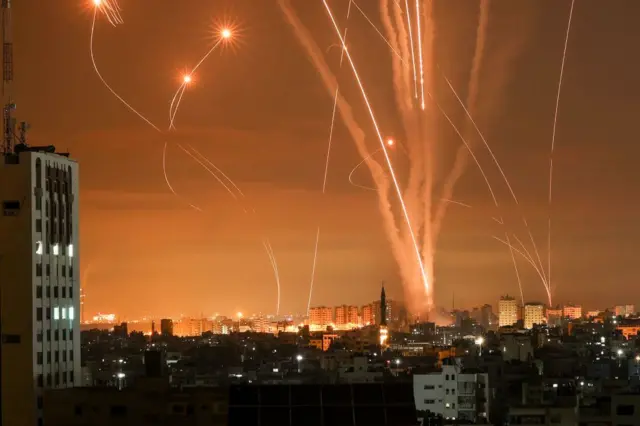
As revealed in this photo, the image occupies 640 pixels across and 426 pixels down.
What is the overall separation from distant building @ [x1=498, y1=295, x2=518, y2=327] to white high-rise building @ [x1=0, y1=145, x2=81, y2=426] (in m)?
137

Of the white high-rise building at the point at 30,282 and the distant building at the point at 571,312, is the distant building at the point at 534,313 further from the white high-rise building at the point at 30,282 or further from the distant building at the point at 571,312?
the white high-rise building at the point at 30,282

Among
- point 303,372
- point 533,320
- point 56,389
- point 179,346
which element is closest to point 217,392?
point 56,389

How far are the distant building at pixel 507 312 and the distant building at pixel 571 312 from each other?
448 inches

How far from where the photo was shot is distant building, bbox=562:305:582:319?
170125 millimetres

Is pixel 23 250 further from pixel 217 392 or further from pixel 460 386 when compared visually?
pixel 460 386

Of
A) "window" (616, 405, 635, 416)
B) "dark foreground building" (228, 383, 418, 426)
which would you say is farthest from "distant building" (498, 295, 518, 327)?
"dark foreground building" (228, 383, 418, 426)

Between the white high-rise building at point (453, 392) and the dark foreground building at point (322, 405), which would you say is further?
the white high-rise building at point (453, 392)

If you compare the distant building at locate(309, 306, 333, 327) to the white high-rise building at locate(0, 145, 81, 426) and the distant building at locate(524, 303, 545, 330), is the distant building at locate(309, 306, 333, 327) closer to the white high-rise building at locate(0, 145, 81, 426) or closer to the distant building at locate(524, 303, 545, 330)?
the distant building at locate(524, 303, 545, 330)

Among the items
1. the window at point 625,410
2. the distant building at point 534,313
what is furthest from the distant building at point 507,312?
the window at point 625,410

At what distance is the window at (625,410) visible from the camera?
1134 inches

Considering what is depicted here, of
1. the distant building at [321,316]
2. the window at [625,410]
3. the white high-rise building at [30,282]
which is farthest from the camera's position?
the distant building at [321,316]

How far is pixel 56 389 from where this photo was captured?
20594 mm

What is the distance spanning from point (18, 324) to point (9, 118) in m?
3.20

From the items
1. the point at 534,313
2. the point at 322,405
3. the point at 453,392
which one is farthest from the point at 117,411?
the point at 534,313
